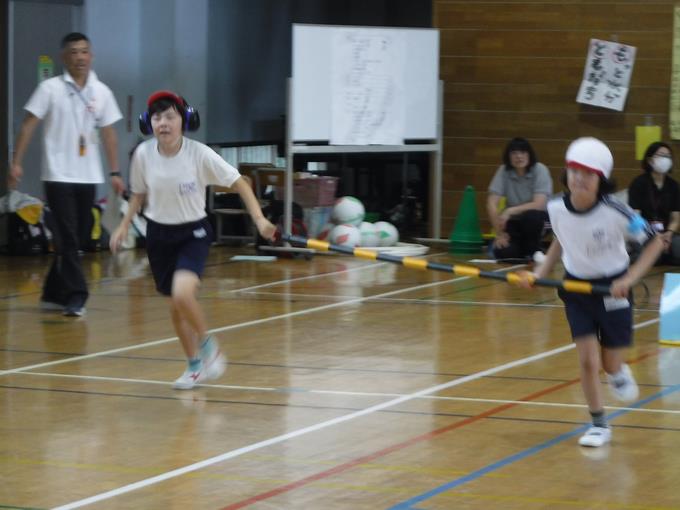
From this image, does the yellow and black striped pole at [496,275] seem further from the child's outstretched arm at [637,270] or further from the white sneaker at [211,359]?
the white sneaker at [211,359]

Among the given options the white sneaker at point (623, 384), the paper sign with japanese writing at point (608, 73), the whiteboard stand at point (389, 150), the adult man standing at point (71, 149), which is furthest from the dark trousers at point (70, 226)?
the paper sign with japanese writing at point (608, 73)

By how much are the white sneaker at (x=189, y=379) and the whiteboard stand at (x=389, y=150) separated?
6.81 meters

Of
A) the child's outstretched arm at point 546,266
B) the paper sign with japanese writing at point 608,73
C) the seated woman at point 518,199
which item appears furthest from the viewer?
the paper sign with japanese writing at point 608,73

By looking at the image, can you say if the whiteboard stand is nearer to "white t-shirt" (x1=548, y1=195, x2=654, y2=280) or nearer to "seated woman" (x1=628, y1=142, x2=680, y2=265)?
"seated woman" (x1=628, y1=142, x2=680, y2=265)

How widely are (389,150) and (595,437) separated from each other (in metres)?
9.04

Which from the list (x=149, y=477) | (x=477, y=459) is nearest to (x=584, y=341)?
(x=477, y=459)

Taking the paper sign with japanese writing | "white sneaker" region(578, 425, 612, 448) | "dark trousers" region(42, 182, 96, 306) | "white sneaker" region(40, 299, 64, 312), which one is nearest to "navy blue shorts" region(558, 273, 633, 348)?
"white sneaker" region(578, 425, 612, 448)

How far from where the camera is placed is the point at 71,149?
9.35 metres

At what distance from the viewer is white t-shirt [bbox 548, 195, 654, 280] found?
5.52 meters

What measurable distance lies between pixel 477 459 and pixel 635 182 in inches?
278

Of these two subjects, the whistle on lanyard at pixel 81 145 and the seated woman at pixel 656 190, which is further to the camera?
the seated woman at pixel 656 190

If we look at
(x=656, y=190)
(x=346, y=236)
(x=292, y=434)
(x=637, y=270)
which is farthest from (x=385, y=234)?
(x=637, y=270)

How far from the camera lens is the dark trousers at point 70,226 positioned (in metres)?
9.27

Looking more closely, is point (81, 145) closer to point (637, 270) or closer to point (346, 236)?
point (346, 236)
